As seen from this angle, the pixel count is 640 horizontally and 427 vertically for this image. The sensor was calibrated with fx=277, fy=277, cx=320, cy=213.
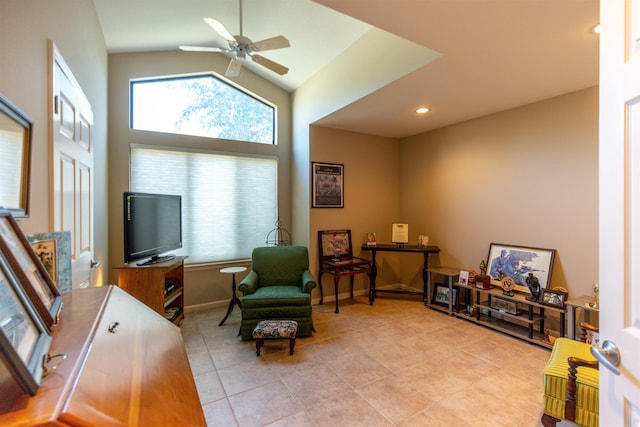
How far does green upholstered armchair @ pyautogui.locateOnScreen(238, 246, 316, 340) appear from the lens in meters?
3.00

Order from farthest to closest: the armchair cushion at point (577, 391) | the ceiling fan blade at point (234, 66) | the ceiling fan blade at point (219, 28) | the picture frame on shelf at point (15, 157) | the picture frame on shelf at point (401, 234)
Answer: the picture frame on shelf at point (401, 234), the ceiling fan blade at point (234, 66), the ceiling fan blade at point (219, 28), the armchair cushion at point (577, 391), the picture frame on shelf at point (15, 157)

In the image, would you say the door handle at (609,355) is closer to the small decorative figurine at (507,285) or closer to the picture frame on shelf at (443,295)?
the small decorative figurine at (507,285)

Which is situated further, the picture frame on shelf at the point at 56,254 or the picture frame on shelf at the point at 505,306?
the picture frame on shelf at the point at 505,306

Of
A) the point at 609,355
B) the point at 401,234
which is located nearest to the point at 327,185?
the point at 401,234

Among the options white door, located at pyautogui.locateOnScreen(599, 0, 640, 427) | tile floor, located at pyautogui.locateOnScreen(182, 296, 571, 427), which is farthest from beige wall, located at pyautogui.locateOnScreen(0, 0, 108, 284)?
white door, located at pyautogui.locateOnScreen(599, 0, 640, 427)

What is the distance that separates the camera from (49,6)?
4.98ft

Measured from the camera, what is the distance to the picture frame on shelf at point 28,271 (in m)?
0.72

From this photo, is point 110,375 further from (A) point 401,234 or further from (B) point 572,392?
(A) point 401,234

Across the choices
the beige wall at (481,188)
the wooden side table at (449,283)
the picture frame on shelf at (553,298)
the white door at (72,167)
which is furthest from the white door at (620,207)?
the wooden side table at (449,283)

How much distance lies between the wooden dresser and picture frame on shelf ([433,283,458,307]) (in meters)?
3.46

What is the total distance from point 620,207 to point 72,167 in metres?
2.78

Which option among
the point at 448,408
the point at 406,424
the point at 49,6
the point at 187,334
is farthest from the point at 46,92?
the point at 448,408

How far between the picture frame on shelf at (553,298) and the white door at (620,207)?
2304 millimetres

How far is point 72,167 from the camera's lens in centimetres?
185
